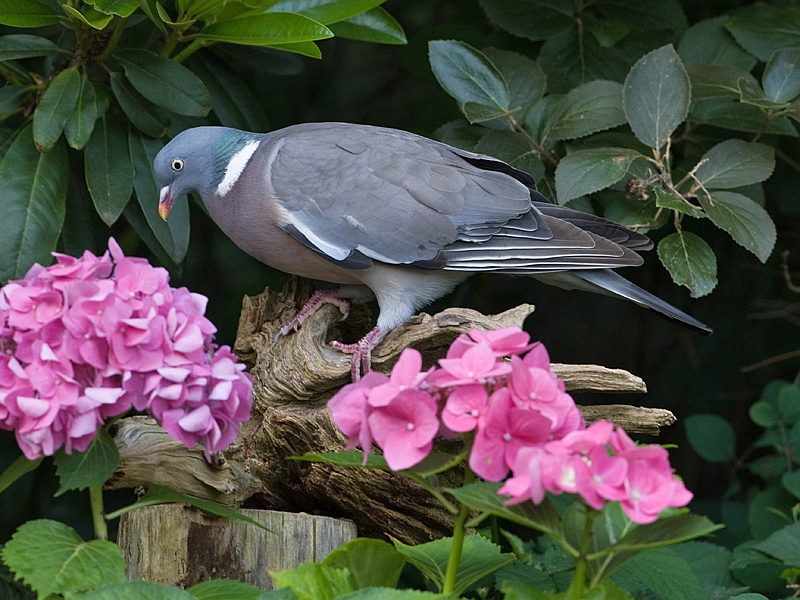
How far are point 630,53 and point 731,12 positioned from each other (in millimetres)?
393

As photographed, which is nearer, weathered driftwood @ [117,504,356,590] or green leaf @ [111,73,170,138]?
weathered driftwood @ [117,504,356,590]

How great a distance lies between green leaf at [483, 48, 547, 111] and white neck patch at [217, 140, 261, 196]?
0.68 metres

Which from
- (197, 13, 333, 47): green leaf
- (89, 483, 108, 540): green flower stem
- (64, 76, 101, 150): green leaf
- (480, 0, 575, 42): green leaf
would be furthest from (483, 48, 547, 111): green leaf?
(89, 483, 108, 540): green flower stem

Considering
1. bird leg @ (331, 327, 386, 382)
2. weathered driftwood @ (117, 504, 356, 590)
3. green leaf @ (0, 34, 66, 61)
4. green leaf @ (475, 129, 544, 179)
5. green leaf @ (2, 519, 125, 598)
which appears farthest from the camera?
green leaf @ (475, 129, 544, 179)

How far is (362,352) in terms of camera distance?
1.81 meters

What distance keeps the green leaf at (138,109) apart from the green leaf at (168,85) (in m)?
0.05

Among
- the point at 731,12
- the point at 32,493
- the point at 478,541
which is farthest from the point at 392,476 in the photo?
the point at 731,12

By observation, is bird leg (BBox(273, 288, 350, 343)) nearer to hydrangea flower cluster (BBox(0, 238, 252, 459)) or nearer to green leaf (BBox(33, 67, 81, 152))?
green leaf (BBox(33, 67, 81, 152))

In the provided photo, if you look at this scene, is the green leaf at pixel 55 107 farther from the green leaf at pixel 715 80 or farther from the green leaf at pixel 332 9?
the green leaf at pixel 715 80

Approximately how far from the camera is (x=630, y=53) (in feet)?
8.30

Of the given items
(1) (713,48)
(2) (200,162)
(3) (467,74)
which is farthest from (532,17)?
(2) (200,162)

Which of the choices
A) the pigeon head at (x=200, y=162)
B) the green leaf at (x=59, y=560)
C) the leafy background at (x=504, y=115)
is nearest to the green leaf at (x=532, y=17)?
the leafy background at (x=504, y=115)

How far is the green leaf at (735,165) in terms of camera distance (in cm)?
214

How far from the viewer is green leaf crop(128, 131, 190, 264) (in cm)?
205
